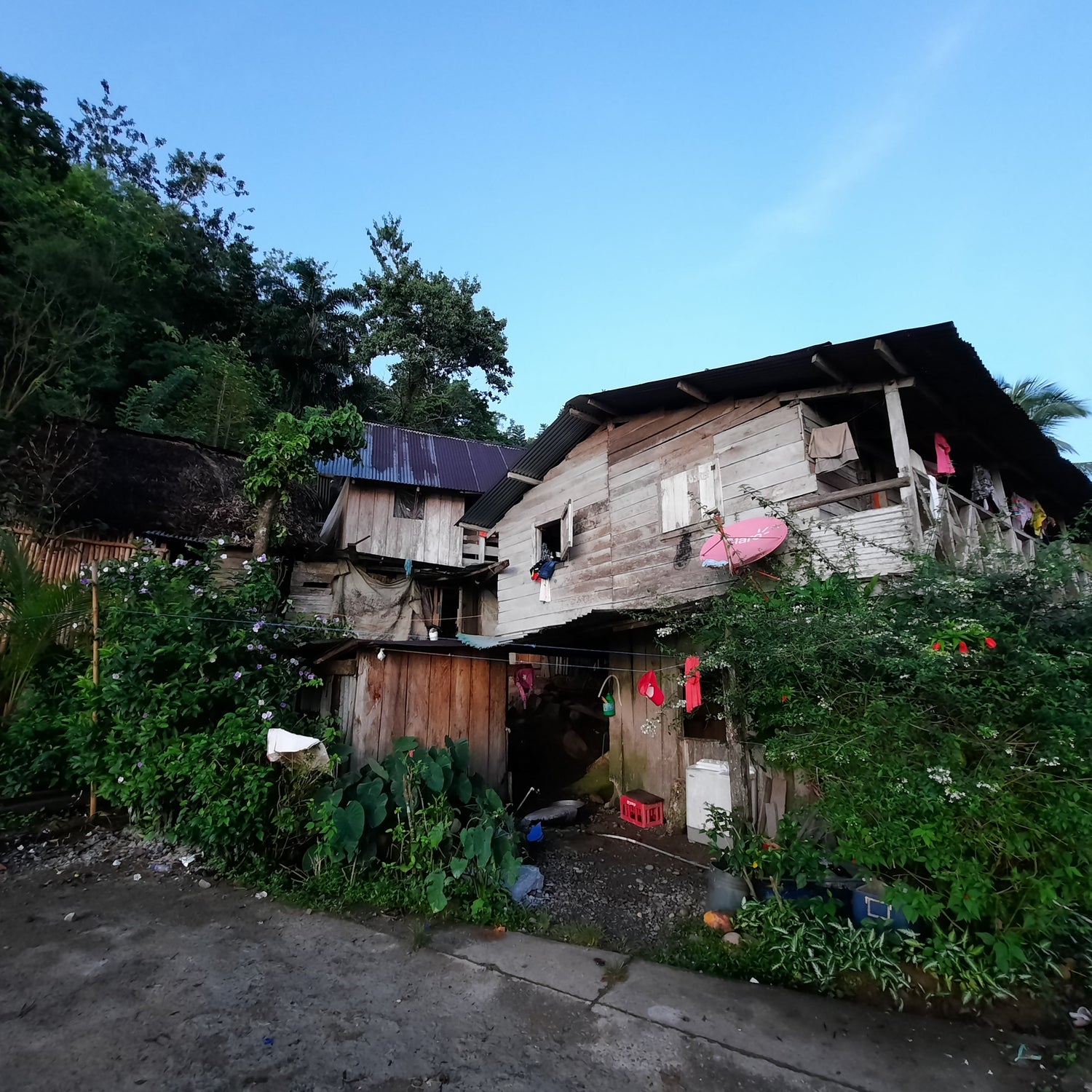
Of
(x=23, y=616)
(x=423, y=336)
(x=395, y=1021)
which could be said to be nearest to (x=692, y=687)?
(x=395, y=1021)

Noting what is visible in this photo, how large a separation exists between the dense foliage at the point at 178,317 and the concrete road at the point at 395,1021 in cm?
1260

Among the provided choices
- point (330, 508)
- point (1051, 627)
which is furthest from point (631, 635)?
point (330, 508)

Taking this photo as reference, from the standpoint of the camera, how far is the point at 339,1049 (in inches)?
126

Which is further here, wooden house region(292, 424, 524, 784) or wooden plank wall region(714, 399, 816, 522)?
wooden house region(292, 424, 524, 784)

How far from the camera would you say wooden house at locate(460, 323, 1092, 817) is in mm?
6602

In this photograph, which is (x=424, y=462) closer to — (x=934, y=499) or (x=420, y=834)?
(x=420, y=834)

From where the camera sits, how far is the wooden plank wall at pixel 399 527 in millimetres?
15656

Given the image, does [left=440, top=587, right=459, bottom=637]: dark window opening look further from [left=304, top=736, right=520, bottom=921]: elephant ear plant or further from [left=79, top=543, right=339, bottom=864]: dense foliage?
[left=304, top=736, right=520, bottom=921]: elephant ear plant

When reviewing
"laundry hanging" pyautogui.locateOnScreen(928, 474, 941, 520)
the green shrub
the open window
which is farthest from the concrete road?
the open window

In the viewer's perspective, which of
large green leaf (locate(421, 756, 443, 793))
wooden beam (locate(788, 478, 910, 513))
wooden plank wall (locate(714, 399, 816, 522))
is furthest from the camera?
wooden plank wall (locate(714, 399, 816, 522))

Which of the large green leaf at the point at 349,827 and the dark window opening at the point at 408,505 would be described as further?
the dark window opening at the point at 408,505

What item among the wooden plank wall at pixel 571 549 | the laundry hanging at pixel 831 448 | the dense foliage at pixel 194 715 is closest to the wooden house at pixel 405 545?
the wooden plank wall at pixel 571 549

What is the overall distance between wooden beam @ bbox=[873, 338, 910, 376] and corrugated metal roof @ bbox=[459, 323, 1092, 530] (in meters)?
0.03

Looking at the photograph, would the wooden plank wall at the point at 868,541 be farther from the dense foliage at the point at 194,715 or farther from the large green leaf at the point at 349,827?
the dense foliage at the point at 194,715
